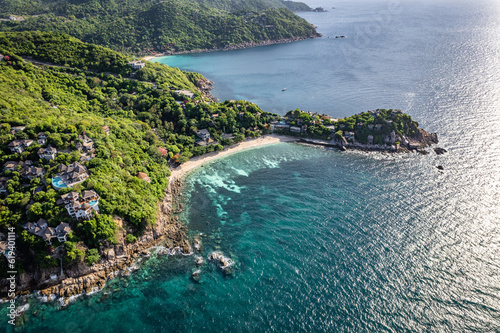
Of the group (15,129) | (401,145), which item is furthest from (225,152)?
(401,145)

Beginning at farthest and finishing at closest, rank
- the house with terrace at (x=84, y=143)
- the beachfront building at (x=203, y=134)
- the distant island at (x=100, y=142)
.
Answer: the beachfront building at (x=203, y=134) < the house with terrace at (x=84, y=143) < the distant island at (x=100, y=142)

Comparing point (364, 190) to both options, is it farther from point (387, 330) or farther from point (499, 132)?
point (499, 132)

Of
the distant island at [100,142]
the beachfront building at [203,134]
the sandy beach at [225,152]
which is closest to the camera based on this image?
the distant island at [100,142]

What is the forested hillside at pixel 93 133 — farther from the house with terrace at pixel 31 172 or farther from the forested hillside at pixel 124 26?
the forested hillside at pixel 124 26

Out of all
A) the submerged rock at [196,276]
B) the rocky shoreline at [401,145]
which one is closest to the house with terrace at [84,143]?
the submerged rock at [196,276]

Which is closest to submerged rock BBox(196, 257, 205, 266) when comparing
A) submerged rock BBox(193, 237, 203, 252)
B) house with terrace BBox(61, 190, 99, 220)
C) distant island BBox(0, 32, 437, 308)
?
submerged rock BBox(193, 237, 203, 252)

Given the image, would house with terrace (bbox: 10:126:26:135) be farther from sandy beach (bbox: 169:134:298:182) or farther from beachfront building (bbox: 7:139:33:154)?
sandy beach (bbox: 169:134:298:182)
